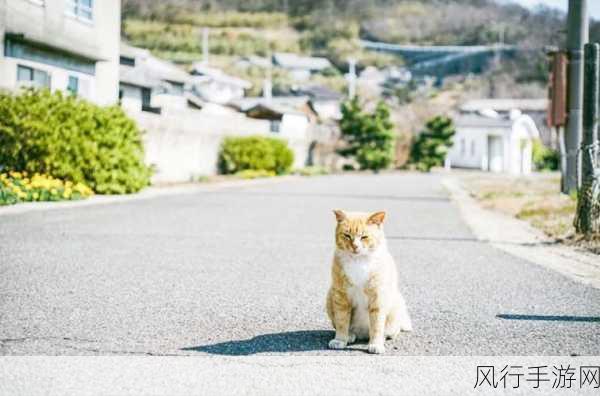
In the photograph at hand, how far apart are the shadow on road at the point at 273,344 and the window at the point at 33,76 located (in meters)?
20.0

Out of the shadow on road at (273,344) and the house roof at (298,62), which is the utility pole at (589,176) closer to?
the shadow on road at (273,344)

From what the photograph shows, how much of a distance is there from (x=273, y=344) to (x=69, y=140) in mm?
15114

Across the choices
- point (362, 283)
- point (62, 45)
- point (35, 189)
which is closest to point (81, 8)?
point (62, 45)

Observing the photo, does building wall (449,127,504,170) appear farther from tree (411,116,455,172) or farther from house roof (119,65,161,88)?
house roof (119,65,161,88)

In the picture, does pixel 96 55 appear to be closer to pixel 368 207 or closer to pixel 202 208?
pixel 202 208

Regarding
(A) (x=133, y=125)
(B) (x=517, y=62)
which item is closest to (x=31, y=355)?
(A) (x=133, y=125)

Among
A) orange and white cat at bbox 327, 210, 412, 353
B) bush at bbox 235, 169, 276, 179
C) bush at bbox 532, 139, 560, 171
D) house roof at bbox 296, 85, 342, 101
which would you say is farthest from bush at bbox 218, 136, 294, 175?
house roof at bbox 296, 85, 342, 101

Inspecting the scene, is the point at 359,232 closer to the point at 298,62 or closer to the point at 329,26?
the point at 298,62

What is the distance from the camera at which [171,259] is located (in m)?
9.16

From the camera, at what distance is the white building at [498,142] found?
61219 mm

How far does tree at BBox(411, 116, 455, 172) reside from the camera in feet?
180

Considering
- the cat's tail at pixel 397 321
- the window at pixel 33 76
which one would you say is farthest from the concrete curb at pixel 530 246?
the window at pixel 33 76

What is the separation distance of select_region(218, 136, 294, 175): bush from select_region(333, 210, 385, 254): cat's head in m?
31.3

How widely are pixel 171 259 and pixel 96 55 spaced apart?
18.9m
